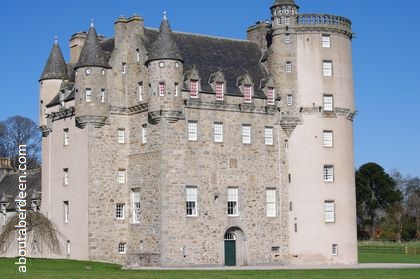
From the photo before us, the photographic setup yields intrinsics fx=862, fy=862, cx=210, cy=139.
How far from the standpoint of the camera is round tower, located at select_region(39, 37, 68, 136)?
212ft

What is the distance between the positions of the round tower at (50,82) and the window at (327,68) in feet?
63.4

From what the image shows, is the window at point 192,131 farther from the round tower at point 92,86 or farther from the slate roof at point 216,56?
the round tower at point 92,86

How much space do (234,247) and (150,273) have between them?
1397 centimetres

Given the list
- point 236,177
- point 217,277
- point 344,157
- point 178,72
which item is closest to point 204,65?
point 178,72

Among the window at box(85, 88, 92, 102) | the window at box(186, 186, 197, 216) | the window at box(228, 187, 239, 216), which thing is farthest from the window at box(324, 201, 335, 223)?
the window at box(85, 88, 92, 102)

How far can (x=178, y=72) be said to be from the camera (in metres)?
57.0

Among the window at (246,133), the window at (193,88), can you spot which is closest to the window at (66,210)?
the window at (193,88)

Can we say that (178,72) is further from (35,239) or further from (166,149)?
(35,239)

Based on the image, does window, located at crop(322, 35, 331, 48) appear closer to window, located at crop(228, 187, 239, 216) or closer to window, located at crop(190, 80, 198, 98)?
window, located at crop(190, 80, 198, 98)

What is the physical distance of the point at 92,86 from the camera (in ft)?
192

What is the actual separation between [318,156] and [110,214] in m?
15.2

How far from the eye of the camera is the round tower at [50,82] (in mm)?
64500

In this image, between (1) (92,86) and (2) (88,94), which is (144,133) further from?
(1) (92,86)

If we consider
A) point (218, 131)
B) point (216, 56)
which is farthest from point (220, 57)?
point (218, 131)
